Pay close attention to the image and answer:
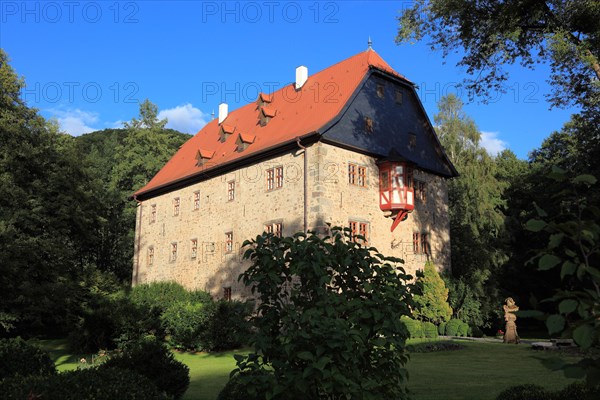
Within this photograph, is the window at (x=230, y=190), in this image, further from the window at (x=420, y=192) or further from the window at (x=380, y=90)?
the window at (x=420, y=192)

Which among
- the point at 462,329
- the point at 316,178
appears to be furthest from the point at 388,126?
the point at 462,329

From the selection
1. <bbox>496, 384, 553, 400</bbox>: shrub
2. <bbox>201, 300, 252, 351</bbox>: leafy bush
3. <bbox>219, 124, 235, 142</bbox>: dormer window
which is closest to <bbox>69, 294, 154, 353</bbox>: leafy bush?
<bbox>201, 300, 252, 351</bbox>: leafy bush

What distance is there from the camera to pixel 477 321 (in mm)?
26875

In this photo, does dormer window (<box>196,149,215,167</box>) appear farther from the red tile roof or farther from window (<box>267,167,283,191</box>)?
window (<box>267,167,283,191</box>)

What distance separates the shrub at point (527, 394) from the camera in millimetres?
6461

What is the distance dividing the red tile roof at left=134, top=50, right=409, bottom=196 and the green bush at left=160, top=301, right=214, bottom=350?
288 inches

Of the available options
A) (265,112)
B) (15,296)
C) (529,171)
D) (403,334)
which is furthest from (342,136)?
(529,171)

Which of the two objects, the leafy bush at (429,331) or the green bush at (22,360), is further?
the leafy bush at (429,331)

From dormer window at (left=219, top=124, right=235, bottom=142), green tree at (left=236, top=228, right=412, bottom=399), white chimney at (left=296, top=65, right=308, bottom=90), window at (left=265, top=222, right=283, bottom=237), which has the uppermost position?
white chimney at (left=296, top=65, right=308, bottom=90)

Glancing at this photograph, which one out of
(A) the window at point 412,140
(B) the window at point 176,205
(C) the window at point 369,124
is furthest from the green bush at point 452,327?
(B) the window at point 176,205

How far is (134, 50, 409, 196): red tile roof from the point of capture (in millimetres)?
23297

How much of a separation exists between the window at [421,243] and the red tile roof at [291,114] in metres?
7.49

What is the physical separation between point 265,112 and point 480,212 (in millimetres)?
14224

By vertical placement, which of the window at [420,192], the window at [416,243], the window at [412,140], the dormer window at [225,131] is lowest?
the window at [416,243]
